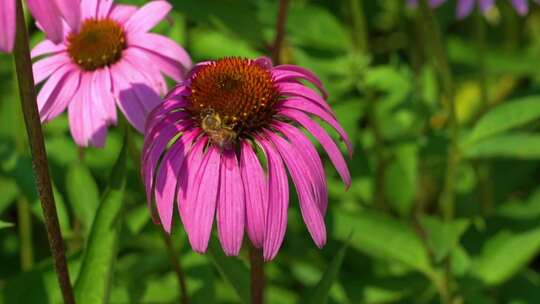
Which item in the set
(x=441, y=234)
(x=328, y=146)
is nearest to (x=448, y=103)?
(x=441, y=234)

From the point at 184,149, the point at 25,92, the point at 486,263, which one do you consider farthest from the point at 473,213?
the point at 25,92

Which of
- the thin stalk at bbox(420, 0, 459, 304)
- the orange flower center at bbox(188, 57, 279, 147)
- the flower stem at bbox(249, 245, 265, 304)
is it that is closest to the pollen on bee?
the orange flower center at bbox(188, 57, 279, 147)

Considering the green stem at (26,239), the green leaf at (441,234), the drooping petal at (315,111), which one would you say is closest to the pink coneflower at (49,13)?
the drooping petal at (315,111)

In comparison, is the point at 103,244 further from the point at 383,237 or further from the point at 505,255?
the point at 505,255

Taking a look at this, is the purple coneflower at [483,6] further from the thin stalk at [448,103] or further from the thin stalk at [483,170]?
the thin stalk at [448,103]

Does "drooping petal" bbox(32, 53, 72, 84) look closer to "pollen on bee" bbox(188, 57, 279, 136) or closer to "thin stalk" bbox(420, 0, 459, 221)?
"pollen on bee" bbox(188, 57, 279, 136)
